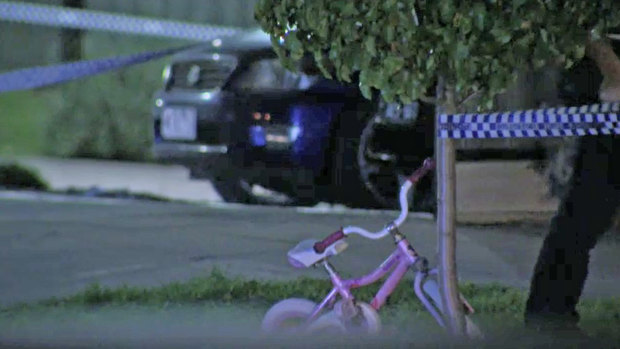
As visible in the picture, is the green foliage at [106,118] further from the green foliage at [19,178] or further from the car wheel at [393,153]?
the car wheel at [393,153]

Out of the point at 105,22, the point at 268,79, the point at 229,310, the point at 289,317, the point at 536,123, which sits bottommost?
the point at 229,310

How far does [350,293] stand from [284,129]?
129 inches

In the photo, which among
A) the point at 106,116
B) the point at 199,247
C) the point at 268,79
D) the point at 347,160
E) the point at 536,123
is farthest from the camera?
the point at 106,116

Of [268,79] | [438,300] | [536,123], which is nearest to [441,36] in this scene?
[536,123]

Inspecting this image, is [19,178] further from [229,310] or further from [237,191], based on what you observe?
[229,310]

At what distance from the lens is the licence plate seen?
9.04m

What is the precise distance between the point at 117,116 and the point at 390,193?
13.8 feet

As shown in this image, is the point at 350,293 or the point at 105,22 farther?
the point at 105,22

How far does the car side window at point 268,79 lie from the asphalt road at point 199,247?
0.87m

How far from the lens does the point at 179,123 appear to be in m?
9.12

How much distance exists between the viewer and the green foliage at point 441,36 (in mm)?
4832

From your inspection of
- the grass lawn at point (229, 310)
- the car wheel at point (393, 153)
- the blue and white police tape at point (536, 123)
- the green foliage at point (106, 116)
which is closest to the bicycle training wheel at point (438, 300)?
the grass lawn at point (229, 310)

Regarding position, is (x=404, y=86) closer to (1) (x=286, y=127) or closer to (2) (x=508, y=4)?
(2) (x=508, y=4)

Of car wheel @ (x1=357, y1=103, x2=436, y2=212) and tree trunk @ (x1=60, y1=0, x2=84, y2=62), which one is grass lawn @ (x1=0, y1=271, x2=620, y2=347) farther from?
tree trunk @ (x1=60, y1=0, x2=84, y2=62)
